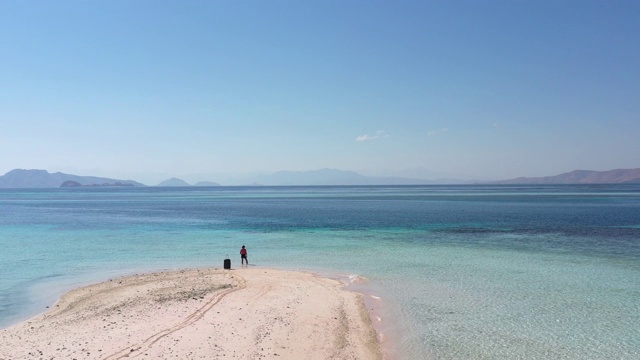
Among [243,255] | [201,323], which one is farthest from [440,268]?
[201,323]

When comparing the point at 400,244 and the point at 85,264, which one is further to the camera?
the point at 400,244

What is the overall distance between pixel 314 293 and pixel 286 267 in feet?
26.4

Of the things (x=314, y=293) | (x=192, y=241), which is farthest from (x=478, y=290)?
(x=192, y=241)

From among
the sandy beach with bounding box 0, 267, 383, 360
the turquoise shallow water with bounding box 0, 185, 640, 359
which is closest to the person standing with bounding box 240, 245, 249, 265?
the turquoise shallow water with bounding box 0, 185, 640, 359

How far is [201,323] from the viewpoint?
634 inches

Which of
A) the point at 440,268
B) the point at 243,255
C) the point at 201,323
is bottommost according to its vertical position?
the point at 440,268

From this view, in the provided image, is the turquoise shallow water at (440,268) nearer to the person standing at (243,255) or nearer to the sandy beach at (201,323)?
the person standing at (243,255)

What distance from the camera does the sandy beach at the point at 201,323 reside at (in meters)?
13.5

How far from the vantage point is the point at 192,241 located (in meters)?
42.3

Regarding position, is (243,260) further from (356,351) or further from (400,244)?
(356,351)

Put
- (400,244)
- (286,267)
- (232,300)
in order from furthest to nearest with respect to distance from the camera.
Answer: (400,244), (286,267), (232,300)

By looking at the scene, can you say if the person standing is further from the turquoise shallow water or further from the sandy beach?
the sandy beach

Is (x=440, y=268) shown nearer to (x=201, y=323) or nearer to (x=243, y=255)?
(x=243, y=255)

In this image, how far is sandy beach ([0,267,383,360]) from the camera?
1353 cm
